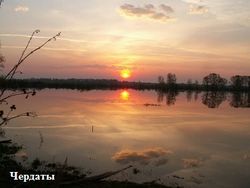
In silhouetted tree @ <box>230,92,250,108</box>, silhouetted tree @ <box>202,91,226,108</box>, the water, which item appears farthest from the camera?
silhouetted tree @ <box>230,92,250,108</box>

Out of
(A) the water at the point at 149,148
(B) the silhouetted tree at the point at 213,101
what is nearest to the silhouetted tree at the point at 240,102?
(B) the silhouetted tree at the point at 213,101

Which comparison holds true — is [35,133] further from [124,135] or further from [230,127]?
[230,127]

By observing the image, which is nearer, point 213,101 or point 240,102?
point 240,102

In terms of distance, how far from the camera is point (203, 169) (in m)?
17.8

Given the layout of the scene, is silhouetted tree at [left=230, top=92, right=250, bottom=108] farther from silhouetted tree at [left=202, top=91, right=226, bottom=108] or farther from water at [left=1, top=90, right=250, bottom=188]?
water at [left=1, top=90, right=250, bottom=188]

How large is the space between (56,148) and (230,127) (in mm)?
18167

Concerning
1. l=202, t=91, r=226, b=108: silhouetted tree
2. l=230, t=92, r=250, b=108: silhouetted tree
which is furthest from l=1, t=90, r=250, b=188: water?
l=230, t=92, r=250, b=108: silhouetted tree

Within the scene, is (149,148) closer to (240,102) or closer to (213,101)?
(213,101)

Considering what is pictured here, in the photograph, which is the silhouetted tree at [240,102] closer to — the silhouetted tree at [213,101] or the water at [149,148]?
the silhouetted tree at [213,101]

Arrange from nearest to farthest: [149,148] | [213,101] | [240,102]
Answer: [149,148] < [240,102] < [213,101]

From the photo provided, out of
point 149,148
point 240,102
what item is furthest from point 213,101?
point 149,148

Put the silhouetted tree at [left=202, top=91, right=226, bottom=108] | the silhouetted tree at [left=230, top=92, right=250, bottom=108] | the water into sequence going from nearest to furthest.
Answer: the water, the silhouetted tree at [left=202, top=91, right=226, bottom=108], the silhouetted tree at [left=230, top=92, right=250, bottom=108]

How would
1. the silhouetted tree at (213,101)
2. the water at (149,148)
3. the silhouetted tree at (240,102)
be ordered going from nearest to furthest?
the water at (149,148) < the silhouetted tree at (213,101) < the silhouetted tree at (240,102)

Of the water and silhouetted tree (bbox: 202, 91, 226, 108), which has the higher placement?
silhouetted tree (bbox: 202, 91, 226, 108)
